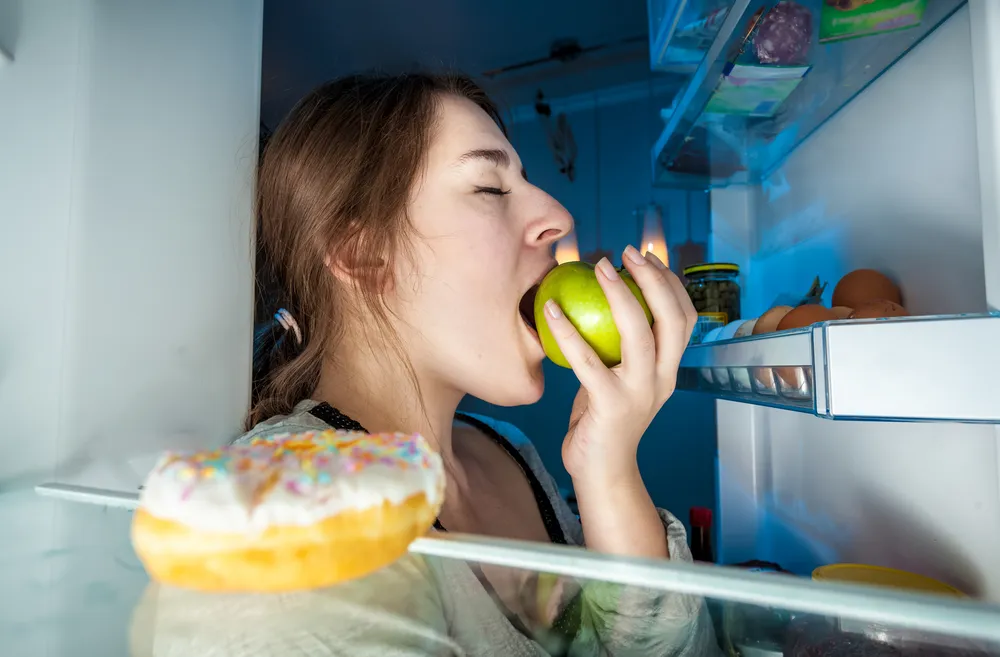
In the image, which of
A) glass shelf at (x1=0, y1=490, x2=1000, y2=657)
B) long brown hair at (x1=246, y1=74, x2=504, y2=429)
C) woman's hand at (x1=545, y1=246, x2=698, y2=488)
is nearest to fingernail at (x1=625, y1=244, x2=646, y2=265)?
woman's hand at (x1=545, y1=246, x2=698, y2=488)

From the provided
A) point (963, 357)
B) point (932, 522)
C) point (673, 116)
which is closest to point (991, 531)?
point (932, 522)

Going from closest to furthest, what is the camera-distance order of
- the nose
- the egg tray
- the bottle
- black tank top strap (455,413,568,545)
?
the egg tray
the nose
black tank top strap (455,413,568,545)
the bottle

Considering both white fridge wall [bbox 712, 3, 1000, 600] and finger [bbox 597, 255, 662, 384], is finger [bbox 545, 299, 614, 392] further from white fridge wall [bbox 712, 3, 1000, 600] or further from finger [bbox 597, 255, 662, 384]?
white fridge wall [bbox 712, 3, 1000, 600]

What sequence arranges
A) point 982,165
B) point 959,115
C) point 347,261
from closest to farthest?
point 982,165 → point 959,115 → point 347,261

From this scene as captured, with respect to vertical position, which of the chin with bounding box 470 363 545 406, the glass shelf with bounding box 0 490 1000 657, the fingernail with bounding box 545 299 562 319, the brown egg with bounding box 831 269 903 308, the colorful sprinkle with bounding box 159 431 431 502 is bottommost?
the glass shelf with bounding box 0 490 1000 657

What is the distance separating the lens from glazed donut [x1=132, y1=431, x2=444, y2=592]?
25cm

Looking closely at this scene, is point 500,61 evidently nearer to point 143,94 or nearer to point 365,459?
point 143,94

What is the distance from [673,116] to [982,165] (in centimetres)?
72

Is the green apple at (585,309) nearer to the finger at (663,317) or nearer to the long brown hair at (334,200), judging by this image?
the finger at (663,317)

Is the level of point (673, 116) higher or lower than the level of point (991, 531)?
higher

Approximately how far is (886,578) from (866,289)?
1.17 feet

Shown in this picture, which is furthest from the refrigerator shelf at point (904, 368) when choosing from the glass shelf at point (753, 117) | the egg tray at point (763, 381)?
the glass shelf at point (753, 117)

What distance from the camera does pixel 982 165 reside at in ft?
1.79

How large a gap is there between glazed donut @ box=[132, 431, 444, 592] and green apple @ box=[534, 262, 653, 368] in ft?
1.63
